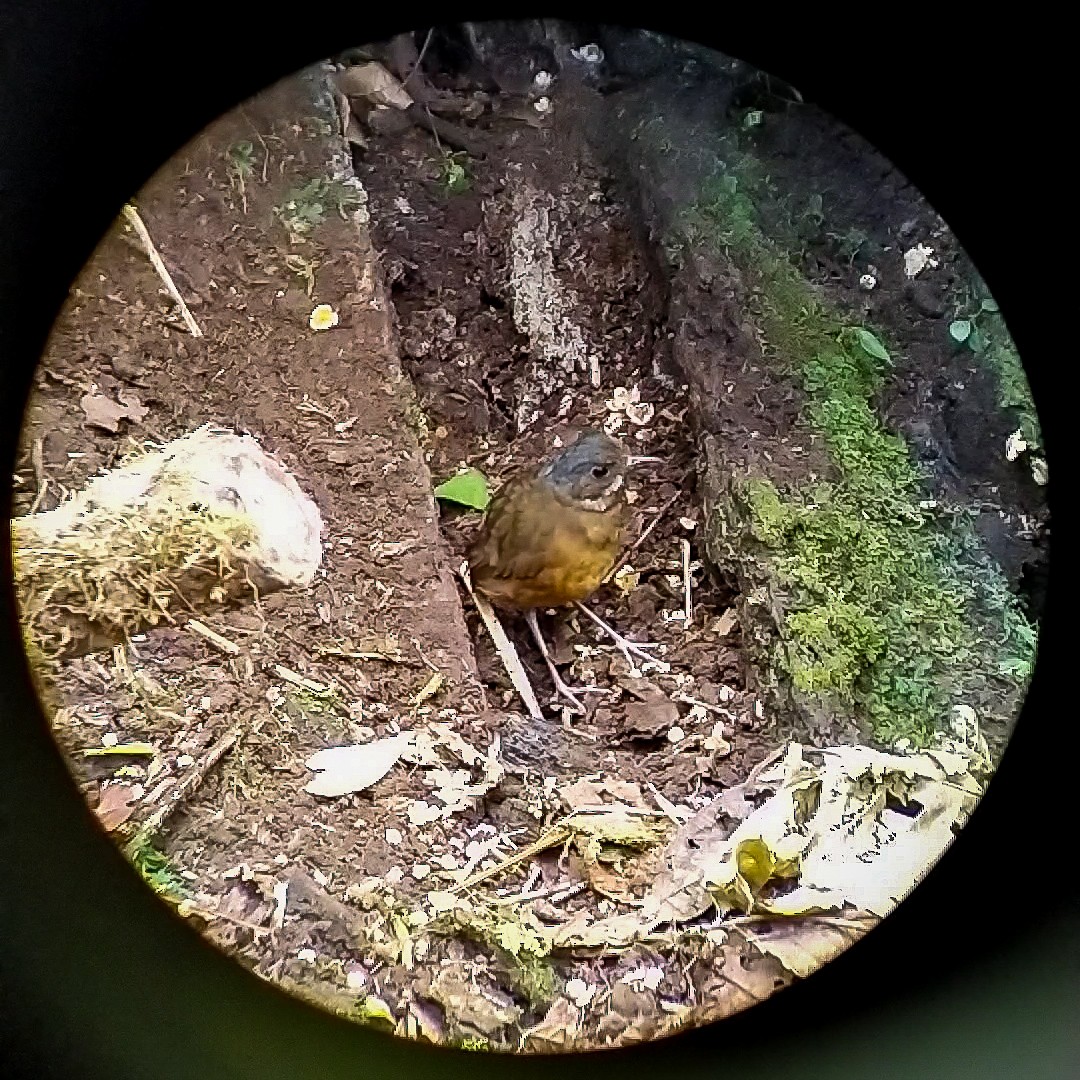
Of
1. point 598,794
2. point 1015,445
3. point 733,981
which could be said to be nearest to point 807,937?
point 733,981

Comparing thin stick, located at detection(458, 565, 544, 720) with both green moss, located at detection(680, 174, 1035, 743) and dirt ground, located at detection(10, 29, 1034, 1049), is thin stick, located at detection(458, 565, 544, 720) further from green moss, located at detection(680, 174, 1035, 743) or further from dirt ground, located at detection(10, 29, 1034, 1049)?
green moss, located at detection(680, 174, 1035, 743)

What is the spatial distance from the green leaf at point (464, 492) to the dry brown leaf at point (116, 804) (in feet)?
1.52

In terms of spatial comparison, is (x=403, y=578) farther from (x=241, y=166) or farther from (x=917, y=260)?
(x=917, y=260)

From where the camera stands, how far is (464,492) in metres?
1.26

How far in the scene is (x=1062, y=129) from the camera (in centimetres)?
100

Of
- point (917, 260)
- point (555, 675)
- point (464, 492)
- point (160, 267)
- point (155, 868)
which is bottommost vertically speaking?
point (155, 868)

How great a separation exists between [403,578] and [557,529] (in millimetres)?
190

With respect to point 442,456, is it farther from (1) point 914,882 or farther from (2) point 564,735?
(1) point 914,882

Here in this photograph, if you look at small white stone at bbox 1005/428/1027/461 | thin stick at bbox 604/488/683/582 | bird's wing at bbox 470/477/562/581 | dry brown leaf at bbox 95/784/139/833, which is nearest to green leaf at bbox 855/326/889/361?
small white stone at bbox 1005/428/1027/461

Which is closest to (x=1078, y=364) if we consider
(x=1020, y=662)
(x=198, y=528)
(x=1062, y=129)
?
(x=1062, y=129)

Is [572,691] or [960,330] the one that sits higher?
[960,330]

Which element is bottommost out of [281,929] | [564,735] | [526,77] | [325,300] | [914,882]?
[914,882]

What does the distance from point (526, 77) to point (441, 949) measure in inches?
38.0

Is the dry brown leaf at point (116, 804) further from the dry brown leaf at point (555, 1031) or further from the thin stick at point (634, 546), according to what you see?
the thin stick at point (634, 546)
